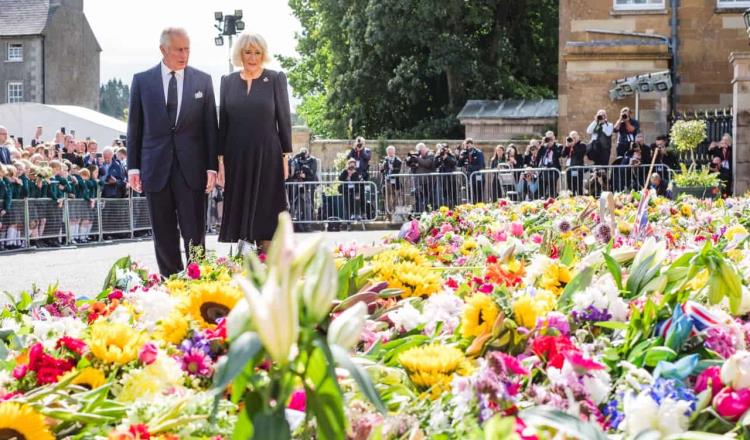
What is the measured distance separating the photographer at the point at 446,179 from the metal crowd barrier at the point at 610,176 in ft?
11.0

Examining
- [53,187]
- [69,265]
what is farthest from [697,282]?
[53,187]

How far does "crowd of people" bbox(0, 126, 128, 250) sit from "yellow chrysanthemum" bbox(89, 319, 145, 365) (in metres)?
17.6

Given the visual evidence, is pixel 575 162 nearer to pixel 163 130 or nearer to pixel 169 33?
pixel 163 130

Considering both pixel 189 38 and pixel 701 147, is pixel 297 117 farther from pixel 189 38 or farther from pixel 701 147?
pixel 189 38

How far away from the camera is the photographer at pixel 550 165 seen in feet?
83.6

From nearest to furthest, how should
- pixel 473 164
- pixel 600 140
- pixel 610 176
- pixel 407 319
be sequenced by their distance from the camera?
1. pixel 407 319
2. pixel 610 176
3. pixel 600 140
4. pixel 473 164

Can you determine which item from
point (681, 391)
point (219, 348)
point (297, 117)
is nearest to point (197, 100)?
point (219, 348)

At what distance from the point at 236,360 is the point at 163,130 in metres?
→ 7.06

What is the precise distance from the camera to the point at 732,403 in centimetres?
203

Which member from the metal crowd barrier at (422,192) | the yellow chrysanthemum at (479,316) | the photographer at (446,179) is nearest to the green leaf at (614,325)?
the yellow chrysanthemum at (479,316)

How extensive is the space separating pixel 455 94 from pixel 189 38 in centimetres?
3745

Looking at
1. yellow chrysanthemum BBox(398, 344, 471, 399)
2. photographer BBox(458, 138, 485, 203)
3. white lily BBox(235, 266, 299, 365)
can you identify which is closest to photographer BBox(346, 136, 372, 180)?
photographer BBox(458, 138, 485, 203)

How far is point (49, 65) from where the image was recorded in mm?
74250

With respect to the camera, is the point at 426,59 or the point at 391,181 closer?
the point at 391,181
